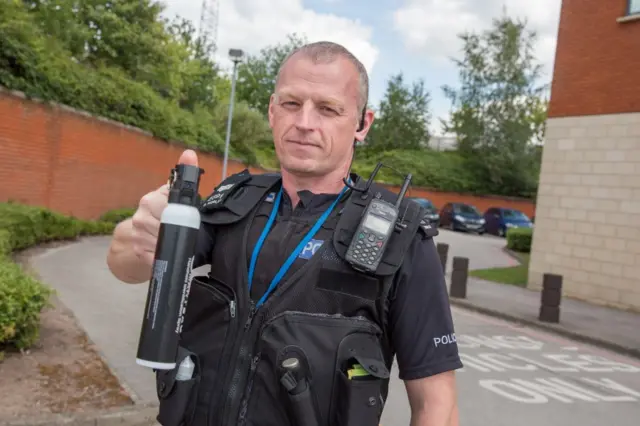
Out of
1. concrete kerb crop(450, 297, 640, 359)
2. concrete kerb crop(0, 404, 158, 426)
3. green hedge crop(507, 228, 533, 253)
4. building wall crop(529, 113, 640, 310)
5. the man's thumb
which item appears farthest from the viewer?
green hedge crop(507, 228, 533, 253)

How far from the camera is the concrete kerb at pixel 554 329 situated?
324 inches

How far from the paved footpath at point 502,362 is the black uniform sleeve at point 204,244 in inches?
122

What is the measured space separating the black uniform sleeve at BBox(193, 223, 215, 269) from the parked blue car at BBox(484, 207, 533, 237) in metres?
29.3

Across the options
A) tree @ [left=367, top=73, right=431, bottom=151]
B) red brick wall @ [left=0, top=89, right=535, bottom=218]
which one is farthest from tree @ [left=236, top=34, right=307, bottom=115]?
red brick wall @ [left=0, top=89, right=535, bottom=218]

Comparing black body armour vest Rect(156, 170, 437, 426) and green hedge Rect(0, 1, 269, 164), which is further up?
green hedge Rect(0, 1, 269, 164)

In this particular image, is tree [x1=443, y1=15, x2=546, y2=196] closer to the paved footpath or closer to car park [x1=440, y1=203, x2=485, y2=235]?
car park [x1=440, y1=203, x2=485, y2=235]

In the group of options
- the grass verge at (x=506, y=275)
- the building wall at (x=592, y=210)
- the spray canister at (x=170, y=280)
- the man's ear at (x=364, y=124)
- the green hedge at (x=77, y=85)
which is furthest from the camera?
the grass verge at (x=506, y=275)

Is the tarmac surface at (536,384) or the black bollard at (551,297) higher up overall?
the black bollard at (551,297)

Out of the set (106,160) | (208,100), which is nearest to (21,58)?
(106,160)

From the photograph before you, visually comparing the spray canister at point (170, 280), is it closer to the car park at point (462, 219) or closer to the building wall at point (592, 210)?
the building wall at point (592, 210)

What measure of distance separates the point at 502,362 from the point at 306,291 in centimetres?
608

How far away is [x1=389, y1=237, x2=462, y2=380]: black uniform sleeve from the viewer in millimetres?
1657

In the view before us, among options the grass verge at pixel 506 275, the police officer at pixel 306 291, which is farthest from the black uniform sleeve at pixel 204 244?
the grass verge at pixel 506 275

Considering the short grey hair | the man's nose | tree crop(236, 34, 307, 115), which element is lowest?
the man's nose
